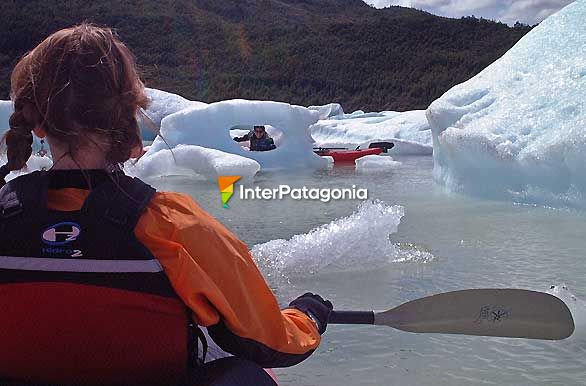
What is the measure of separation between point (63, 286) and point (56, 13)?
43532 mm

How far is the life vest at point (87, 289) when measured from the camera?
81 cm

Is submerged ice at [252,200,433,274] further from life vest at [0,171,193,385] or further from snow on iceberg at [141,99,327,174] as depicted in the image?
snow on iceberg at [141,99,327,174]

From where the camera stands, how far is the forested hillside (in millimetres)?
35125

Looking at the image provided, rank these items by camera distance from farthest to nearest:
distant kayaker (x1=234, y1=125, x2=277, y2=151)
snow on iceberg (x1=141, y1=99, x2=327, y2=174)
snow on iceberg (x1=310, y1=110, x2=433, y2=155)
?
1. snow on iceberg (x1=310, y1=110, x2=433, y2=155)
2. distant kayaker (x1=234, y1=125, x2=277, y2=151)
3. snow on iceberg (x1=141, y1=99, x2=327, y2=174)

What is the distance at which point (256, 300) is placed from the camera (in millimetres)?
895

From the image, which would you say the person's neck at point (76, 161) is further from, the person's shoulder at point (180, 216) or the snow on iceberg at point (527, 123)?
the snow on iceberg at point (527, 123)

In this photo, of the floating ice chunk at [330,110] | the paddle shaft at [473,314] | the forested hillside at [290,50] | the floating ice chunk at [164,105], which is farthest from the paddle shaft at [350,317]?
the forested hillside at [290,50]

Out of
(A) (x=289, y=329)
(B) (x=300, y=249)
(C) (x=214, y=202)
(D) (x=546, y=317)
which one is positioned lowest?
(C) (x=214, y=202)

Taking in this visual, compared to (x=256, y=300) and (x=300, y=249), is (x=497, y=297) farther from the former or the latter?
(x=300, y=249)

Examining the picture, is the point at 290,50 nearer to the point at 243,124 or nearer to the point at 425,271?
the point at 243,124

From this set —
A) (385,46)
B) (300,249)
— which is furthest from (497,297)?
(385,46)

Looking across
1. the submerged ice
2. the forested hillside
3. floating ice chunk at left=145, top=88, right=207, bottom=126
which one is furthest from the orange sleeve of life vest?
the forested hillside

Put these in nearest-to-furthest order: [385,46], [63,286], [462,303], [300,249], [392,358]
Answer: [63,286] < [462,303] < [392,358] < [300,249] < [385,46]

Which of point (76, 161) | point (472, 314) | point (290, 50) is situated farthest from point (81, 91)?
point (290, 50)
